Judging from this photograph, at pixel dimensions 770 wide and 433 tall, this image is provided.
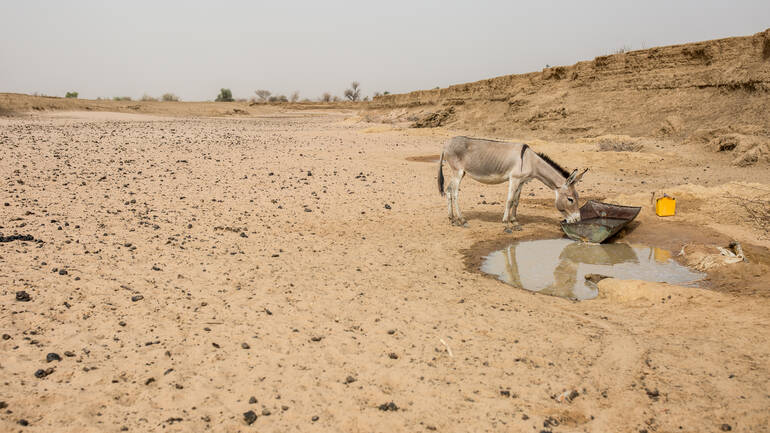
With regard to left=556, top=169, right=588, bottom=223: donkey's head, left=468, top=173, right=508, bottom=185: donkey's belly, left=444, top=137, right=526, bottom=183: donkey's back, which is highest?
left=444, top=137, right=526, bottom=183: donkey's back

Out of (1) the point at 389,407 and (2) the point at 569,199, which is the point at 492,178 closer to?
(2) the point at 569,199

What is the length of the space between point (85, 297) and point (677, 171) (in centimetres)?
1750

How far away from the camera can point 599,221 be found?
9.84m

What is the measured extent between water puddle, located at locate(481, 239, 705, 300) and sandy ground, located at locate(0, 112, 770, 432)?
1.34 feet

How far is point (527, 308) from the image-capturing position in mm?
5922

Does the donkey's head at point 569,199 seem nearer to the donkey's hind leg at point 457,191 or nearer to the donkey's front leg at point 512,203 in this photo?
the donkey's front leg at point 512,203

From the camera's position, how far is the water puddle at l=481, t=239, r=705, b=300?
704cm

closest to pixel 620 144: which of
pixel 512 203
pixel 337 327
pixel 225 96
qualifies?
pixel 512 203

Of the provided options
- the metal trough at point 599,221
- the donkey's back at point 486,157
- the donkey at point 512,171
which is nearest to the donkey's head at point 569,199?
the donkey at point 512,171

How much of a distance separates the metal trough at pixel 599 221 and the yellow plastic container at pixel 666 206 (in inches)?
47.3

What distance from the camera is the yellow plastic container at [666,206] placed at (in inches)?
400

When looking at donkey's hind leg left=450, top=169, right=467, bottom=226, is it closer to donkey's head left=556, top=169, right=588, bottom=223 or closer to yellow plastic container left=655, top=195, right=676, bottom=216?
donkey's head left=556, top=169, right=588, bottom=223

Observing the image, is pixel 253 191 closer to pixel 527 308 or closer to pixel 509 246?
Answer: pixel 509 246

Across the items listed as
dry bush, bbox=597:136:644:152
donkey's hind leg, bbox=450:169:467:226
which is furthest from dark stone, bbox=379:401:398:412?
dry bush, bbox=597:136:644:152
